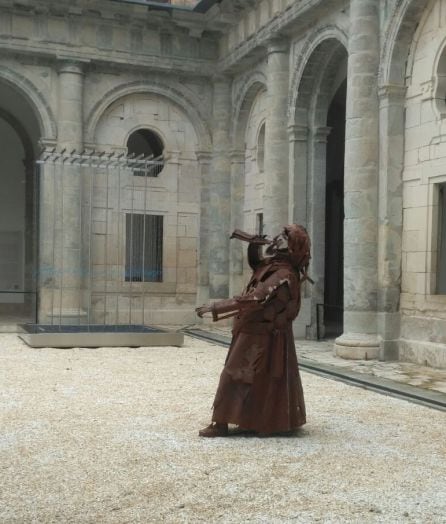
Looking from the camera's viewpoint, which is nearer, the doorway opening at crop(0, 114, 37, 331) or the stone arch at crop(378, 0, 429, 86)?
the stone arch at crop(378, 0, 429, 86)

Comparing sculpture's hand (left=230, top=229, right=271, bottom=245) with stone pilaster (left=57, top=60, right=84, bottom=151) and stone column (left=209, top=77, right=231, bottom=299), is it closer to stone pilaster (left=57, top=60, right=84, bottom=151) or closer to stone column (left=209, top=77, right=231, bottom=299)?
stone pilaster (left=57, top=60, right=84, bottom=151)

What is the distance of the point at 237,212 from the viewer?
691 inches

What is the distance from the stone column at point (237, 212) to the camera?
17.5 m

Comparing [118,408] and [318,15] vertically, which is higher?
[318,15]

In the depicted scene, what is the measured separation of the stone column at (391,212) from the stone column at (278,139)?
11.6 feet

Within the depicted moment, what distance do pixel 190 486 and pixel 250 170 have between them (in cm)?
1299

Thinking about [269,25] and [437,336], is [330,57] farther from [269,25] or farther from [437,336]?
[437,336]

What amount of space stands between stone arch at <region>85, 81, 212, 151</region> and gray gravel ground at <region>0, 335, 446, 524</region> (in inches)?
375

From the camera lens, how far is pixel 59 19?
1642 cm

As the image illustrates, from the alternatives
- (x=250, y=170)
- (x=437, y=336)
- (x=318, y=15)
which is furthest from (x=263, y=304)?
(x=250, y=170)

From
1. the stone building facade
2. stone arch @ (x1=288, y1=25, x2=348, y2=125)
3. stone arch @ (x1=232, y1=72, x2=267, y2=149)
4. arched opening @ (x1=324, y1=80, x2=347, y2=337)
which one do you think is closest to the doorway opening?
the stone building facade

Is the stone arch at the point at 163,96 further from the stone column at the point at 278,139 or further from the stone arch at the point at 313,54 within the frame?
the stone arch at the point at 313,54

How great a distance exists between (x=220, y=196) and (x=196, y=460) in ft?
42.0

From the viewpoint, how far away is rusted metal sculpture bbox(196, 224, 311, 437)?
5.88 metres
